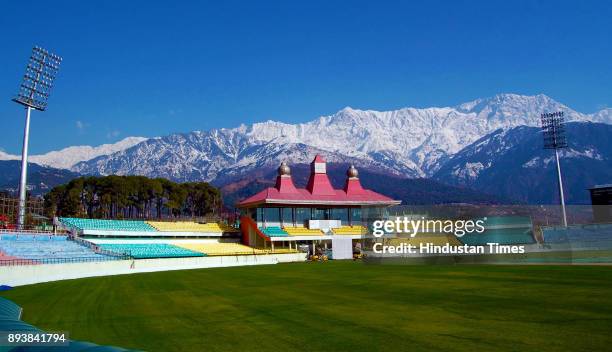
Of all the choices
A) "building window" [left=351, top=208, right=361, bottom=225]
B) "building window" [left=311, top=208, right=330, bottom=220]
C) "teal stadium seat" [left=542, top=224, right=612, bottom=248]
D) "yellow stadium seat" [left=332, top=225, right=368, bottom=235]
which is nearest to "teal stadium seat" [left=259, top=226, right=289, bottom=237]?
"building window" [left=311, top=208, right=330, bottom=220]

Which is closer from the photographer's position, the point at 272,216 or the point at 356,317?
the point at 356,317

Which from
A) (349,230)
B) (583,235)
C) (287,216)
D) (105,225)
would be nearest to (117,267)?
(105,225)

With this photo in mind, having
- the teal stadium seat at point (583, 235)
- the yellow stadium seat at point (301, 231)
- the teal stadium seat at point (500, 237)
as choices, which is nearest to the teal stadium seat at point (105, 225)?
the yellow stadium seat at point (301, 231)

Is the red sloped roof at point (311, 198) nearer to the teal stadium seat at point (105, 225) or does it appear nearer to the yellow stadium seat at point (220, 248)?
the yellow stadium seat at point (220, 248)

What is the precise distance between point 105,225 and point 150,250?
830 cm

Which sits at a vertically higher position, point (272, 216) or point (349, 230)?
point (272, 216)

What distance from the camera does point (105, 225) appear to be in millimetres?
59000

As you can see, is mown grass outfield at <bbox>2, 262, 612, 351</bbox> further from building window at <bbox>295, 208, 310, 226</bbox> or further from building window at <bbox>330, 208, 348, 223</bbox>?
Answer: building window at <bbox>330, 208, 348, 223</bbox>

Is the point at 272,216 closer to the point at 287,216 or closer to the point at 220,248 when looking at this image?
the point at 287,216

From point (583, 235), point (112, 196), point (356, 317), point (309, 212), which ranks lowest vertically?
point (356, 317)

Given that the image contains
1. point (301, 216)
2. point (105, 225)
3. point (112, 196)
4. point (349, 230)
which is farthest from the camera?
point (112, 196)

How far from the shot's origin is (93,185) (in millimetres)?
93500

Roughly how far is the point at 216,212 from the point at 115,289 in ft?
272

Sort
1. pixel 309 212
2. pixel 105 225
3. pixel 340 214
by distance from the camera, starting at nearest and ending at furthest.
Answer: pixel 105 225 < pixel 309 212 < pixel 340 214
